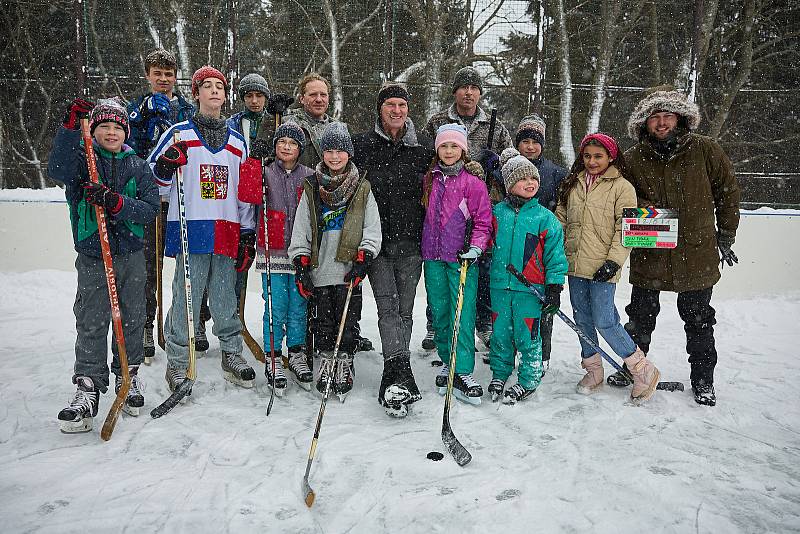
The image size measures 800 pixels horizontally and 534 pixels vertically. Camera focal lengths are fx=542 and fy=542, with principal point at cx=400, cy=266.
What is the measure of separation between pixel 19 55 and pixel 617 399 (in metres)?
7.67

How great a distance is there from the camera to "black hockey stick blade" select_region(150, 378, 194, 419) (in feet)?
9.95

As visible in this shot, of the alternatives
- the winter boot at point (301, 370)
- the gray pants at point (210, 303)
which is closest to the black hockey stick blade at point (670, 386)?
the winter boot at point (301, 370)

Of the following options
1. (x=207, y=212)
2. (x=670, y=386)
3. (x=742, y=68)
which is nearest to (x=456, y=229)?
(x=207, y=212)

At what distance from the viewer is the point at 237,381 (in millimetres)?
3551

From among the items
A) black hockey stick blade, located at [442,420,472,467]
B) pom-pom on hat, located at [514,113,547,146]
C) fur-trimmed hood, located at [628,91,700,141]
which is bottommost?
black hockey stick blade, located at [442,420,472,467]

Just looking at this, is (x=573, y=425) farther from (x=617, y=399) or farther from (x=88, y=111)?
(x=88, y=111)

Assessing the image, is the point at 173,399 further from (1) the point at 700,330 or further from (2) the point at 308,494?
(1) the point at 700,330

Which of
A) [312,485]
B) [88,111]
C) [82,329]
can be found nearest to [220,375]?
[82,329]

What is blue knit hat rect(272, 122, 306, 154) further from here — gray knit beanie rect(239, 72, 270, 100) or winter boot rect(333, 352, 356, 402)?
winter boot rect(333, 352, 356, 402)

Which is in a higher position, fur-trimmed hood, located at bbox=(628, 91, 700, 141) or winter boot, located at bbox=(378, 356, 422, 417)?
fur-trimmed hood, located at bbox=(628, 91, 700, 141)

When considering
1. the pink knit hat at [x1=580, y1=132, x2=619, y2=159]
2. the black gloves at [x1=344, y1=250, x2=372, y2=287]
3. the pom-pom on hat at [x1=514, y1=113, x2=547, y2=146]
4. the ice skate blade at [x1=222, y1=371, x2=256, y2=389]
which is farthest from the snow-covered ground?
the pom-pom on hat at [x1=514, y1=113, x2=547, y2=146]

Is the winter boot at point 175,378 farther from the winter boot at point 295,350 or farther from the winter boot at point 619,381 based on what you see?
the winter boot at point 619,381

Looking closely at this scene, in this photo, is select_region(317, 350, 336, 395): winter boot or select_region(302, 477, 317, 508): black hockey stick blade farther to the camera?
select_region(317, 350, 336, 395): winter boot

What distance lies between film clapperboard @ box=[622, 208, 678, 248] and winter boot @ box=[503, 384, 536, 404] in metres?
1.08
